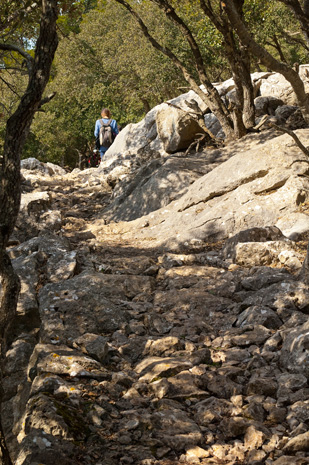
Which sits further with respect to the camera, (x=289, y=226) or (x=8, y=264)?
(x=289, y=226)

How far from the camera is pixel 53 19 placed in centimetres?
432

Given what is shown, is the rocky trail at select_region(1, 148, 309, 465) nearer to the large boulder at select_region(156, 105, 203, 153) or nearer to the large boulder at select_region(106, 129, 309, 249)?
the large boulder at select_region(106, 129, 309, 249)

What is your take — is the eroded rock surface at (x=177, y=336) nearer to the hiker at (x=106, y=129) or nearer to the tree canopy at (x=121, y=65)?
the hiker at (x=106, y=129)

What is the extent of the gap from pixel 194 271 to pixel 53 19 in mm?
4064

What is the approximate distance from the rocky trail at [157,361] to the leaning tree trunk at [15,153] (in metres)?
0.79

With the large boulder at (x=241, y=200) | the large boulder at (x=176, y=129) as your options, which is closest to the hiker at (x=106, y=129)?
the large boulder at (x=176, y=129)

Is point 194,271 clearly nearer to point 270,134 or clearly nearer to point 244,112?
point 270,134

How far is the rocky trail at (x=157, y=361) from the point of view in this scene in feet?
11.1

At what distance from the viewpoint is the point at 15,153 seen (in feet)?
13.2

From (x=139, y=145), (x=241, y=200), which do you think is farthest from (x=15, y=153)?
(x=139, y=145)

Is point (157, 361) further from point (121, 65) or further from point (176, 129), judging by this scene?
point (121, 65)

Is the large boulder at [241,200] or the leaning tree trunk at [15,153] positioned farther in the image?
the large boulder at [241,200]

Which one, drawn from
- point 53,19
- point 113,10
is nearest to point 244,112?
point 53,19

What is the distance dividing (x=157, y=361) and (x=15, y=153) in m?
2.25
